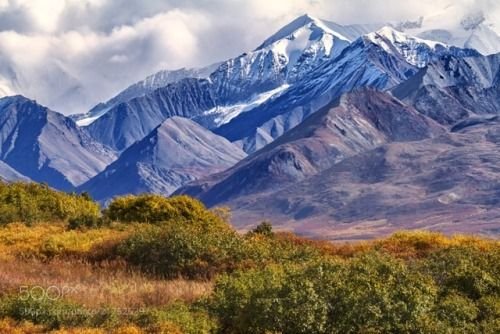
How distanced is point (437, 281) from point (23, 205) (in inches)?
1141

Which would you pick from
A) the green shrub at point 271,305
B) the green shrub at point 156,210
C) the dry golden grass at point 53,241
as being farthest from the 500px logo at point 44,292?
the green shrub at point 156,210

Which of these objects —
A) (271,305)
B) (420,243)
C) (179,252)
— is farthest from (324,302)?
(420,243)

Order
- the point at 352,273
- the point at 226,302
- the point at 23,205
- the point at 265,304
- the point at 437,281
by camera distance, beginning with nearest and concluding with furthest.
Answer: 1. the point at 265,304
2. the point at 226,302
3. the point at 352,273
4. the point at 437,281
5. the point at 23,205

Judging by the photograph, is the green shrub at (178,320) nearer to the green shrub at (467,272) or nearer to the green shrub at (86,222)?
the green shrub at (467,272)

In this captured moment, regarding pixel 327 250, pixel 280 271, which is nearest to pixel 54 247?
pixel 327 250

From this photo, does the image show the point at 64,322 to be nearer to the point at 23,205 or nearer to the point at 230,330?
the point at 230,330

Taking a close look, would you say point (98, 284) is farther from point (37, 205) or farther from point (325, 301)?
point (37, 205)

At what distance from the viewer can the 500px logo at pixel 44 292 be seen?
16.5 metres

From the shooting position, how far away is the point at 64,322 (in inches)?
614

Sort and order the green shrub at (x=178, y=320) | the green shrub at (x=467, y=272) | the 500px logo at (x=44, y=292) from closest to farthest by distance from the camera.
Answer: the green shrub at (x=178, y=320)
the 500px logo at (x=44, y=292)
the green shrub at (x=467, y=272)

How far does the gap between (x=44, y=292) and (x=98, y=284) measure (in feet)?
10.4

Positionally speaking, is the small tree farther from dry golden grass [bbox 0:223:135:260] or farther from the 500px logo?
the 500px logo

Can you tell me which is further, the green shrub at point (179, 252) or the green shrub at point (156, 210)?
the green shrub at point (156, 210)

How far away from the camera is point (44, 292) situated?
1748 centimetres
